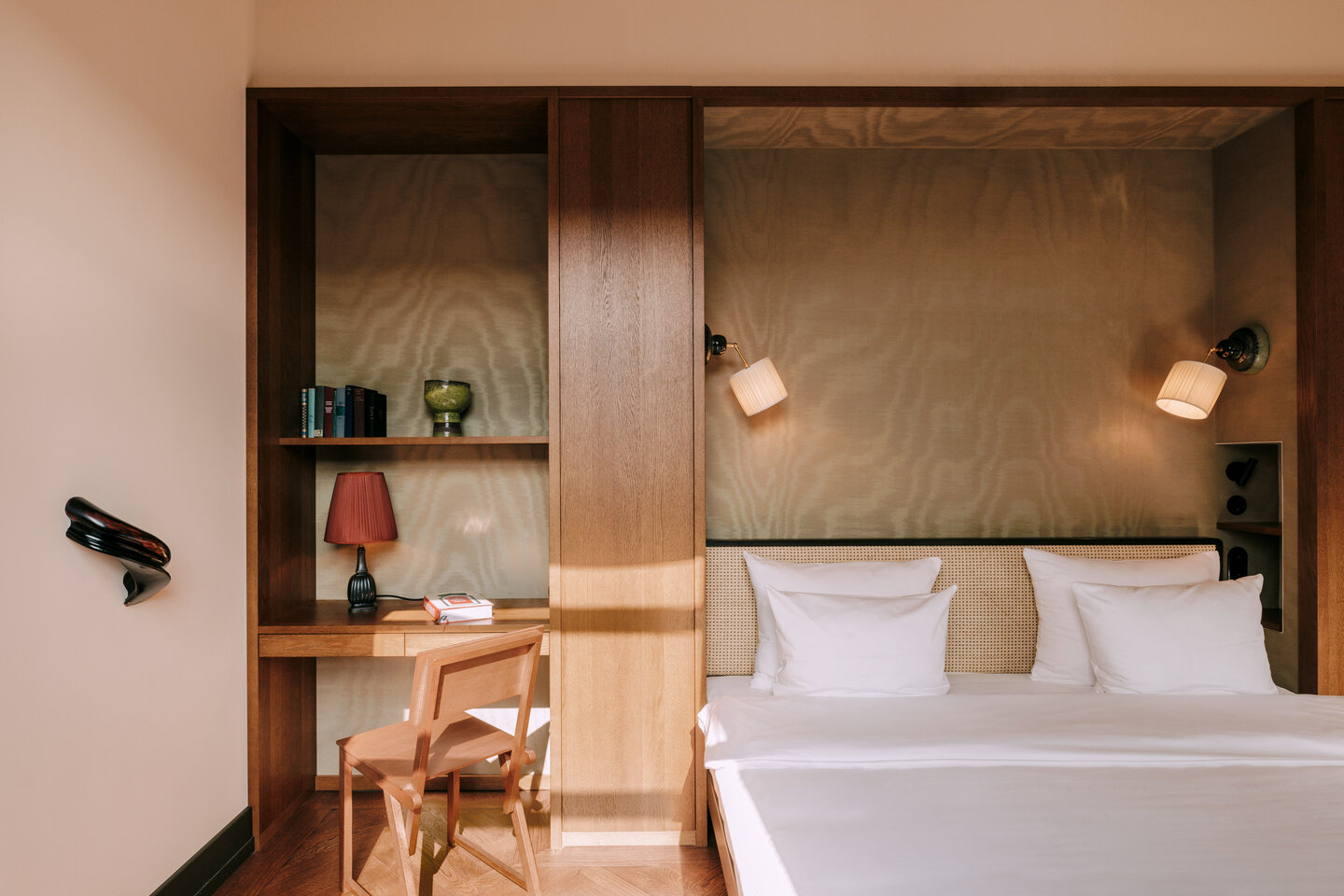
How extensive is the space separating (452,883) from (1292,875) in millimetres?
2075

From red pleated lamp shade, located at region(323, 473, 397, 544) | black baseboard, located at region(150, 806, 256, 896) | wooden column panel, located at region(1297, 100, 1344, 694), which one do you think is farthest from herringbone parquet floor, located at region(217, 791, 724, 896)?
wooden column panel, located at region(1297, 100, 1344, 694)

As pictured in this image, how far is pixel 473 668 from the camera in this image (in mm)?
1895

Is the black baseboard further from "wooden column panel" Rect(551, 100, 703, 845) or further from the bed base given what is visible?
the bed base

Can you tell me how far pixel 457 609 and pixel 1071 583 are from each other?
2.14 m

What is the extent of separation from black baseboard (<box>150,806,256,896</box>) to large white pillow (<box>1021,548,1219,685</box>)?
8.93ft

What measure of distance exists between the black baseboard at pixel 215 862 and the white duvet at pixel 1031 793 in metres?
1.52

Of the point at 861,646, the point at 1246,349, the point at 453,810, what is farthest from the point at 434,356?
the point at 1246,349

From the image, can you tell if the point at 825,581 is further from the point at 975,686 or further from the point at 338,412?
the point at 338,412

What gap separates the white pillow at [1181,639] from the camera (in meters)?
2.26

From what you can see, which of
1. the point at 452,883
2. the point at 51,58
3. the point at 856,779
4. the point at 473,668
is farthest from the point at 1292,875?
the point at 51,58

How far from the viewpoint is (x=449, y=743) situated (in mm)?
2125

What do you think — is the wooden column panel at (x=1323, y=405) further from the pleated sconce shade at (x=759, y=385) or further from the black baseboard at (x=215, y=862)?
the black baseboard at (x=215, y=862)

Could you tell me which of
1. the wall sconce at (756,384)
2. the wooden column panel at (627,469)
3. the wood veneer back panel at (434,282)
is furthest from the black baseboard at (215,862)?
the wall sconce at (756,384)

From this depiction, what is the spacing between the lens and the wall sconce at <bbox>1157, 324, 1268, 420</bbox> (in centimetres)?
264
